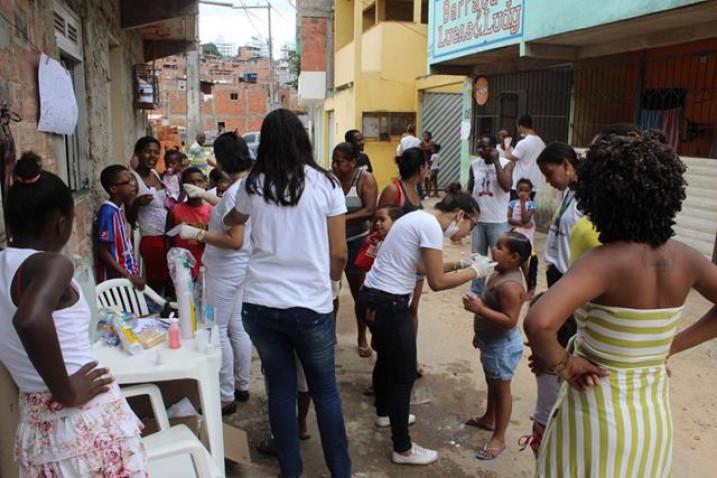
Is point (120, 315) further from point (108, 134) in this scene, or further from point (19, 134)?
point (108, 134)

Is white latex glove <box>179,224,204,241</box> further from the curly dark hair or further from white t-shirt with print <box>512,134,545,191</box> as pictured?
white t-shirt with print <box>512,134,545,191</box>

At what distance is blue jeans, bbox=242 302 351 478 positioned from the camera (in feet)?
8.18

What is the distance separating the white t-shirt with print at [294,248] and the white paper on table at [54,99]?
4.71 feet

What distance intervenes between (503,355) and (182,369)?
1.63 meters

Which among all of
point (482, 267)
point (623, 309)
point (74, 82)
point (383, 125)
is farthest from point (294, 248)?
point (383, 125)

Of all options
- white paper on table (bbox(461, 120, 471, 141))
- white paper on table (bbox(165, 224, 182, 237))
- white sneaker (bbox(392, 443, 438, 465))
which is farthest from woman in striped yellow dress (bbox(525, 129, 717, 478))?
white paper on table (bbox(461, 120, 471, 141))

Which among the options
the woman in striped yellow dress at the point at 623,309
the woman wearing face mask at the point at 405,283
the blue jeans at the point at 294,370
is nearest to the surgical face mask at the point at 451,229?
the woman wearing face mask at the point at 405,283

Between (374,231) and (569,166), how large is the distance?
45.5 inches

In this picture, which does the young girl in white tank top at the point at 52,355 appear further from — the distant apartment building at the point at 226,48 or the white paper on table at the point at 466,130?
the distant apartment building at the point at 226,48

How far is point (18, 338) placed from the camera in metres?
1.63

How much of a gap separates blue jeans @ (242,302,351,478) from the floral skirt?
32.4 inches

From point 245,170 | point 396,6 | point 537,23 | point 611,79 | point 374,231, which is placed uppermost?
point 396,6

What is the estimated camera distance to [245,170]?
339 centimetres

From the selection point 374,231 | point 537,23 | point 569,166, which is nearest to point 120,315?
point 374,231
